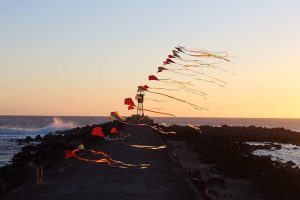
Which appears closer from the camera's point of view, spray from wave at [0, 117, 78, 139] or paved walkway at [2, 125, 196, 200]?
paved walkway at [2, 125, 196, 200]

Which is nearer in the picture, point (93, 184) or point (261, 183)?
point (93, 184)

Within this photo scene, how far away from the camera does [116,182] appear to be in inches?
557

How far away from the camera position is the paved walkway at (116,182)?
1221 centimetres

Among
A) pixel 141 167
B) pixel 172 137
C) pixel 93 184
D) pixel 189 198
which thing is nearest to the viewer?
pixel 189 198

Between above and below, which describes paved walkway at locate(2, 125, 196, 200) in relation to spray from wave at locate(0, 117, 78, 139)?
below

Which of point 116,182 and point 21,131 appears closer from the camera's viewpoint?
point 116,182

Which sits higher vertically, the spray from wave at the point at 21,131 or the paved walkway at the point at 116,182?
the spray from wave at the point at 21,131

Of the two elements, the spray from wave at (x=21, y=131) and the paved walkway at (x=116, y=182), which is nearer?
the paved walkway at (x=116, y=182)

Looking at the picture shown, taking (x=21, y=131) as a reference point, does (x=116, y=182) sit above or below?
below

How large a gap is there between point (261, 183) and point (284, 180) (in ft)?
7.45

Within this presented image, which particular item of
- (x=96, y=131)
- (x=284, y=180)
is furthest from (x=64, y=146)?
(x=96, y=131)

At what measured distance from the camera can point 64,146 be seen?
32.3 metres

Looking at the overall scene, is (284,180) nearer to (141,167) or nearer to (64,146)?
(141,167)

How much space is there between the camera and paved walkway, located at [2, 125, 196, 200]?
12.2 meters
